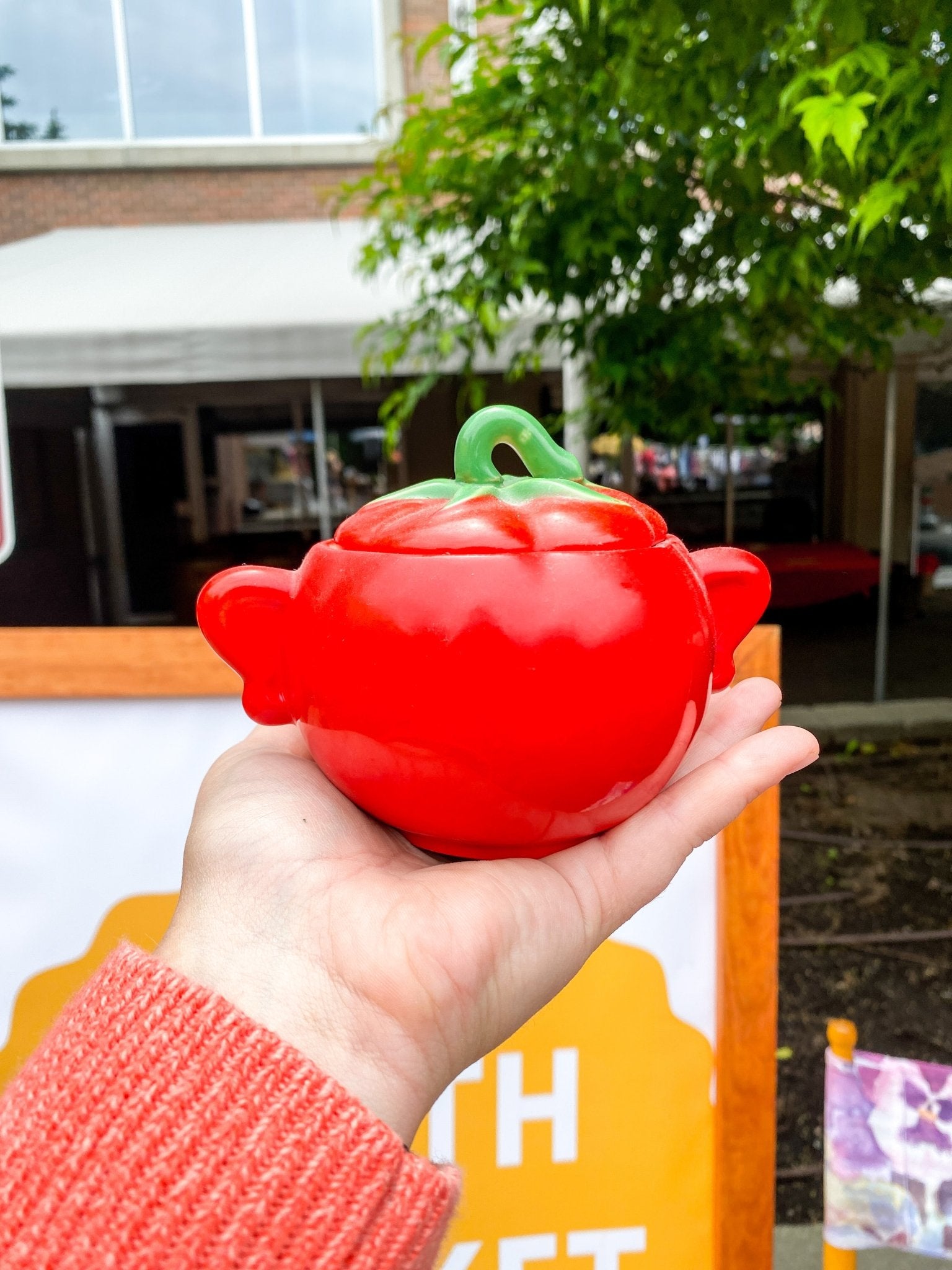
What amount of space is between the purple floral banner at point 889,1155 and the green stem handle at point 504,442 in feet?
3.55

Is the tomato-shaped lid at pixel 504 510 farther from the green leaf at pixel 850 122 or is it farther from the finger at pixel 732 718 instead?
the green leaf at pixel 850 122

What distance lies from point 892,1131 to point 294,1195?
111 cm

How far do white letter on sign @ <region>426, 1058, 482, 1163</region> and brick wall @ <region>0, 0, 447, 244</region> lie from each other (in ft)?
27.2

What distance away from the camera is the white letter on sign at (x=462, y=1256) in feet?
4.83

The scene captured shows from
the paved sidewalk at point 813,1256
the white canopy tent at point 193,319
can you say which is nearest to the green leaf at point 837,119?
the paved sidewalk at point 813,1256

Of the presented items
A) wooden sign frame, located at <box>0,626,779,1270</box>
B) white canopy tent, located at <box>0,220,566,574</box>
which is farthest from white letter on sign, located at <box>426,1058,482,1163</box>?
white canopy tent, located at <box>0,220,566,574</box>

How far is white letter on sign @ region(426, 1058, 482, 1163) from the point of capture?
145 centimetres

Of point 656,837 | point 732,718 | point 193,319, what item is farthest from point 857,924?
point 193,319

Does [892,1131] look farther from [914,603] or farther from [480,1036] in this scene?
[914,603]

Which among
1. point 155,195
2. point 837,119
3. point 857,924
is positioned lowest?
point 857,924

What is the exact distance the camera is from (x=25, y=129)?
27.6 ft

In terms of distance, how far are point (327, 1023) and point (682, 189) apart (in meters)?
2.84

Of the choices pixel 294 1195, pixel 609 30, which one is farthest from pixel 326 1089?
pixel 609 30

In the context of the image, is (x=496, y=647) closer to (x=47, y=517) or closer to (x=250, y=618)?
(x=250, y=618)
